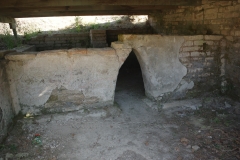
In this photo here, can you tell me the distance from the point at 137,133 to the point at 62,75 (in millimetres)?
1725

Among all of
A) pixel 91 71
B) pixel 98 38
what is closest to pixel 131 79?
pixel 98 38

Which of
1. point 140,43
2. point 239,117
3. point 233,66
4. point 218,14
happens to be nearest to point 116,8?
point 140,43

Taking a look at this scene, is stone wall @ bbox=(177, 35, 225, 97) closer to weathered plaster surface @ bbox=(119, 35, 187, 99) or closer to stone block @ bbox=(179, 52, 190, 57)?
stone block @ bbox=(179, 52, 190, 57)

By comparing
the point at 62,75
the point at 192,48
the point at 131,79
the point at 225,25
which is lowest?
the point at 131,79

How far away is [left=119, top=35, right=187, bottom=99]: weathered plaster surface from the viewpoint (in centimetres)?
408

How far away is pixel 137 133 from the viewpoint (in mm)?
3447

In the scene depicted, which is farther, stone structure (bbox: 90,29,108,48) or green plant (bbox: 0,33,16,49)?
stone structure (bbox: 90,29,108,48)

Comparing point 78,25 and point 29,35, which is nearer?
point 29,35

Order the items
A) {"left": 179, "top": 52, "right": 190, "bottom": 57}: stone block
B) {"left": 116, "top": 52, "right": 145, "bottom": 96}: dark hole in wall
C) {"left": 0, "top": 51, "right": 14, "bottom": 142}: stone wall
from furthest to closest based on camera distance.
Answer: {"left": 116, "top": 52, "right": 145, "bottom": 96}: dark hole in wall → {"left": 179, "top": 52, "right": 190, "bottom": 57}: stone block → {"left": 0, "top": 51, "right": 14, "bottom": 142}: stone wall

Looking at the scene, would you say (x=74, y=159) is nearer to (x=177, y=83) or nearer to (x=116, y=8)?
(x=177, y=83)

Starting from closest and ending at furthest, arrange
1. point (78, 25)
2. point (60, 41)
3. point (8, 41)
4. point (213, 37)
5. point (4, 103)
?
point (4, 103), point (213, 37), point (8, 41), point (60, 41), point (78, 25)

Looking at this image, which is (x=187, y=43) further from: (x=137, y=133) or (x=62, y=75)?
(x=62, y=75)

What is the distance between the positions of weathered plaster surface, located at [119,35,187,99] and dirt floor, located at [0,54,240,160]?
1.24ft

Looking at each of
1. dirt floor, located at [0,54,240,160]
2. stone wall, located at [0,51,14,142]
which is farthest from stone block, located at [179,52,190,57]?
stone wall, located at [0,51,14,142]
